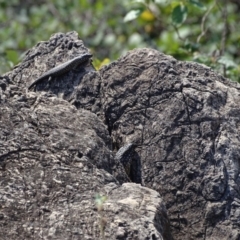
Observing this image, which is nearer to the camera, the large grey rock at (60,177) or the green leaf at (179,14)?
the large grey rock at (60,177)

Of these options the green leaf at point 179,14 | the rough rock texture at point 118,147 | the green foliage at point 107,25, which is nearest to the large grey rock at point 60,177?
the rough rock texture at point 118,147

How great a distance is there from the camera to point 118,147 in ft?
17.4

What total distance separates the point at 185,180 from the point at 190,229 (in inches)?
11.8

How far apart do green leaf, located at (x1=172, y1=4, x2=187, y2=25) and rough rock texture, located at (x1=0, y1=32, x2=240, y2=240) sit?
198cm

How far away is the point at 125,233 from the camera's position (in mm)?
4051

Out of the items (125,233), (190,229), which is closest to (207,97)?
(190,229)

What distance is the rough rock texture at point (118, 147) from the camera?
423cm

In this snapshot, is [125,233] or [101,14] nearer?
[125,233]

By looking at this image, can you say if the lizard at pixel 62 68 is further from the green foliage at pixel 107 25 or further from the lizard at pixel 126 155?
the green foliage at pixel 107 25

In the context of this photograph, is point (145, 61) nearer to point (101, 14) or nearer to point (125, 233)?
point (125, 233)

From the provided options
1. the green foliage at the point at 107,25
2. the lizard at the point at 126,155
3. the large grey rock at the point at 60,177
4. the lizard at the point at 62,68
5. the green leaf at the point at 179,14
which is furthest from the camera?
the green foliage at the point at 107,25

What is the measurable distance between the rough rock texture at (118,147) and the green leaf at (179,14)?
6.50ft

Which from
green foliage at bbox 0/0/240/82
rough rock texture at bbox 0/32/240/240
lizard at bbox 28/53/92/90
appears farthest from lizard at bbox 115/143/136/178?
green foliage at bbox 0/0/240/82

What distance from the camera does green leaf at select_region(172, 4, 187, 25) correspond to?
756 centimetres
